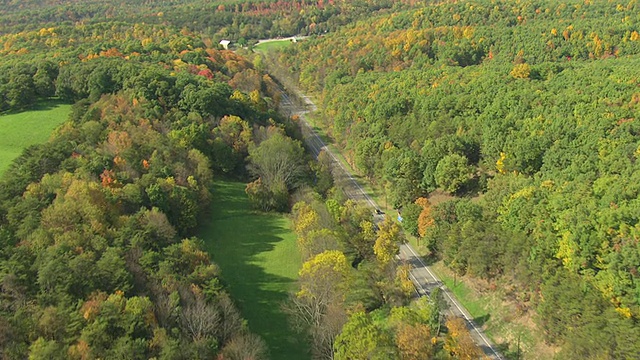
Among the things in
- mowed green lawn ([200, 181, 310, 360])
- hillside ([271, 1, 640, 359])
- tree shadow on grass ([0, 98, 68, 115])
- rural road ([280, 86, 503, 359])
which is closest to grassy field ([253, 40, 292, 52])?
hillside ([271, 1, 640, 359])

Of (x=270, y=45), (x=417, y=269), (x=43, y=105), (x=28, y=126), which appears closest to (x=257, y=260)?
(x=417, y=269)

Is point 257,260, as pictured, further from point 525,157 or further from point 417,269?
point 525,157

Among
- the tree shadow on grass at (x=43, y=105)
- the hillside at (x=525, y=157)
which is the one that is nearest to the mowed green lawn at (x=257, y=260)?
the hillside at (x=525, y=157)

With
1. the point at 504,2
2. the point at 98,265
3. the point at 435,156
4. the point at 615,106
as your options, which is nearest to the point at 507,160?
the point at 435,156

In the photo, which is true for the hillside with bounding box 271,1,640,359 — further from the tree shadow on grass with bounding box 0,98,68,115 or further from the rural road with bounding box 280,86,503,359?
the tree shadow on grass with bounding box 0,98,68,115

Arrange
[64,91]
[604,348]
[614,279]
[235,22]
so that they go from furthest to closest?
[235,22] → [64,91] → [614,279] → [604,348]

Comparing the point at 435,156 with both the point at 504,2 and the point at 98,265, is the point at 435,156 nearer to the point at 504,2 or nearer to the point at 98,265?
the point at 98,265
